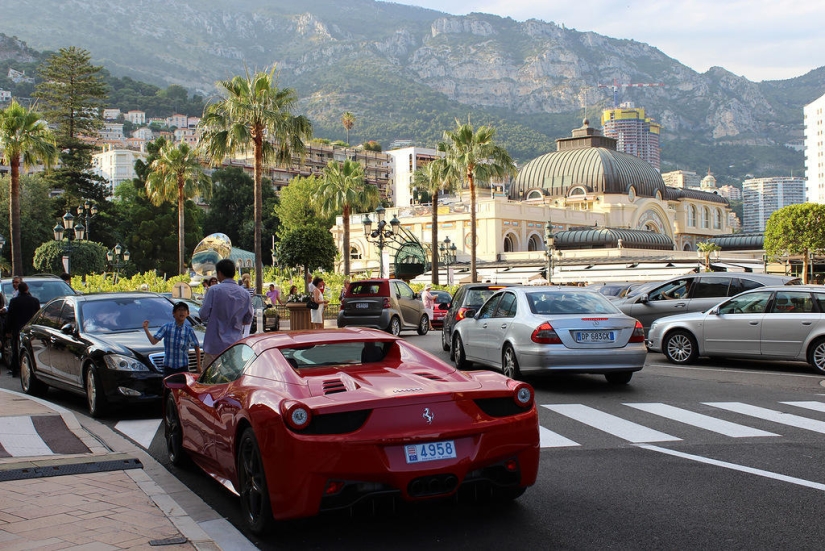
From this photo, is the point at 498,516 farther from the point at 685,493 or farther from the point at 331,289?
the point at 331,289

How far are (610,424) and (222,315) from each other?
4.48 m

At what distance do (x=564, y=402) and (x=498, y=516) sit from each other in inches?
219

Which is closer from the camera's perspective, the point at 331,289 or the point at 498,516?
the point at 498,516

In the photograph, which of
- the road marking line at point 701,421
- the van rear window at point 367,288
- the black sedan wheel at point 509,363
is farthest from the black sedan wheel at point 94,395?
the van rear window at point 367,288

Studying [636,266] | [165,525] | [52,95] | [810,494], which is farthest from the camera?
[52,95]

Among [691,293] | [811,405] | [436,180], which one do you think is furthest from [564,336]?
[436,180]

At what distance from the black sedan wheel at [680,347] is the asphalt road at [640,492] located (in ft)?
15.1

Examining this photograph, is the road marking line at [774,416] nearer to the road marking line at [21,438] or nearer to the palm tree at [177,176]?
the road marking line at [21,438]

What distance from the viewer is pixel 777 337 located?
1416 cm

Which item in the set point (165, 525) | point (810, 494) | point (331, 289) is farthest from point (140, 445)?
point (331, 289)

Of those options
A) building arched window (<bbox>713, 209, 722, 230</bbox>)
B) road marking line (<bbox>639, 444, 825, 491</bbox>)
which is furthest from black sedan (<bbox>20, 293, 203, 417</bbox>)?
building arched window (<bbox>713, 209, 722, 230</bbox>)

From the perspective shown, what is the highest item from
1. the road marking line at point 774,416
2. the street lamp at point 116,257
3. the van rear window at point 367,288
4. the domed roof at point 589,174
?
the domed roof at point 589,174

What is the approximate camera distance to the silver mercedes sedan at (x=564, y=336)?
11609mm

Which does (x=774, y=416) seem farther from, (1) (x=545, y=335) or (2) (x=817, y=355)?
(2) (x=817, y=355)
